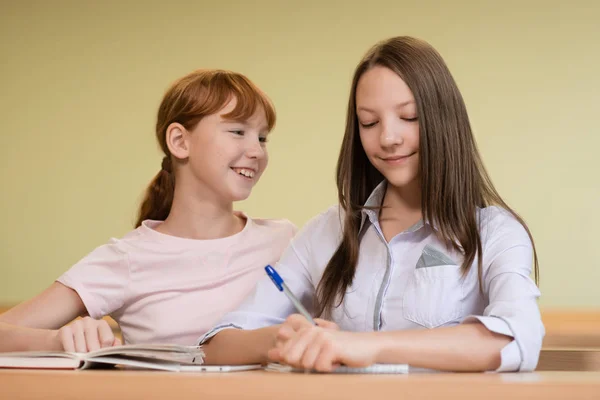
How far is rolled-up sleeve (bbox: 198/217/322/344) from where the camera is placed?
4.89 feet

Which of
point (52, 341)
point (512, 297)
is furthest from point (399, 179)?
point (52, 341)

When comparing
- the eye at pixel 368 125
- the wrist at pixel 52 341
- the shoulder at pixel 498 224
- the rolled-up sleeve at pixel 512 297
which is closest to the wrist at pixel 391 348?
the rolled-up sleeve at pixel 512 297

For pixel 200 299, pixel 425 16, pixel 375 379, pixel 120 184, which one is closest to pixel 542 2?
pixel 425 16

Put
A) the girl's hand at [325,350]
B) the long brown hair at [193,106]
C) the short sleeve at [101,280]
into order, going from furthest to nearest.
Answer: the long brown hair at [193,106] < the short sleeve at [101,280] < the girl's hand at [325,350]

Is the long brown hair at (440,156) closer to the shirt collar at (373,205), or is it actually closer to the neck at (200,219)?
the shirt collar at (373,205)

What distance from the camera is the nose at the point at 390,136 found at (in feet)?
4.56

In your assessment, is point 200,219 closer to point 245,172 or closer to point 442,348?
point 245,172

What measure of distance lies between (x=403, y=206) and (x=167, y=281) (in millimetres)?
567

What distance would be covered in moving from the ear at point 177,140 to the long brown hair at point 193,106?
0.02m

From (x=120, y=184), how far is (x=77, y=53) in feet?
2.31

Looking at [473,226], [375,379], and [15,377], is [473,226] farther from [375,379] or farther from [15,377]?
[15,377]

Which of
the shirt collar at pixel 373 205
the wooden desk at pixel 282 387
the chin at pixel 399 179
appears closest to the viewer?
the wooden desk at pixel 282 387

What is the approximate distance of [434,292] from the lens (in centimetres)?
141

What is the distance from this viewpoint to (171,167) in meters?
2.04
